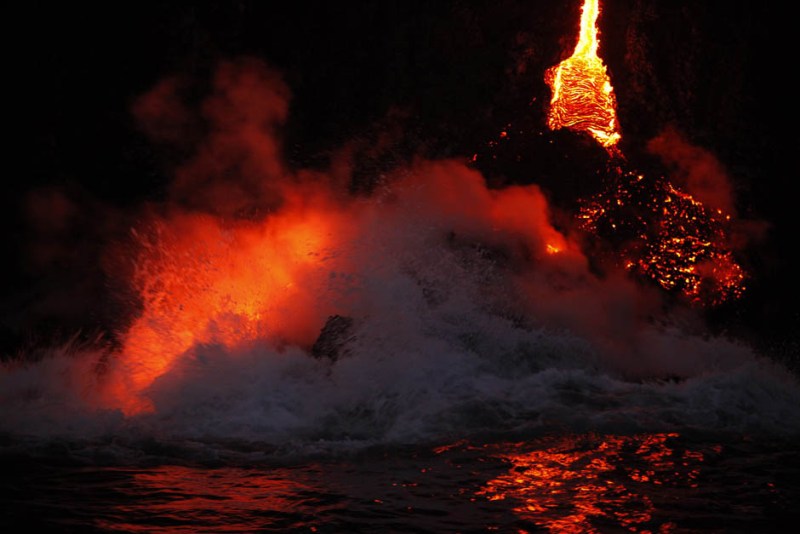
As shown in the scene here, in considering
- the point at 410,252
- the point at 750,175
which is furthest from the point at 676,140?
the point at 410,252

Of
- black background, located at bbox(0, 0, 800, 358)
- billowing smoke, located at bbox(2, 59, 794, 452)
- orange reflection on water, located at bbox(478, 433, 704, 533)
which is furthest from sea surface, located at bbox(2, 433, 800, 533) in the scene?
black background, located at bbox(0, 0, 800, 358)

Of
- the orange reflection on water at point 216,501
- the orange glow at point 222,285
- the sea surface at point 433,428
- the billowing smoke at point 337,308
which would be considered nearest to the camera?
the orange reflection on water at point 216,501

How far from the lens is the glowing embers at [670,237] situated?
8.34m

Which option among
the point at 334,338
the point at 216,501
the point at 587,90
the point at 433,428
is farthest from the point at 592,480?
the point at 587,90

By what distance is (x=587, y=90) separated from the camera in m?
8.56

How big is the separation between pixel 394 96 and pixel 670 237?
2990 mm

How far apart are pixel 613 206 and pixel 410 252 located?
2.15 metres

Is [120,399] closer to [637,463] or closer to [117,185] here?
[117,185]

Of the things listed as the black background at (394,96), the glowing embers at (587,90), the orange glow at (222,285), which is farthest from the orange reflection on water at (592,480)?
the glowing embers at (587,90)

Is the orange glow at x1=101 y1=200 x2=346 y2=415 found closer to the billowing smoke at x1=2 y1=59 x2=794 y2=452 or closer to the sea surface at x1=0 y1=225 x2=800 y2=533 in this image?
the billowing smoke at x1=2 y1=59 x2=794 y2=452

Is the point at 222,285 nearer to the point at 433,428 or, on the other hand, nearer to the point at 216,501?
the point at 433,428

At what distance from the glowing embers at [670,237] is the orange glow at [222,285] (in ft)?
8.77

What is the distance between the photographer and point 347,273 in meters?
7.45

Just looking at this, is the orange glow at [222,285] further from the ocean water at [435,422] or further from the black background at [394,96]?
the black background at [394,96]
